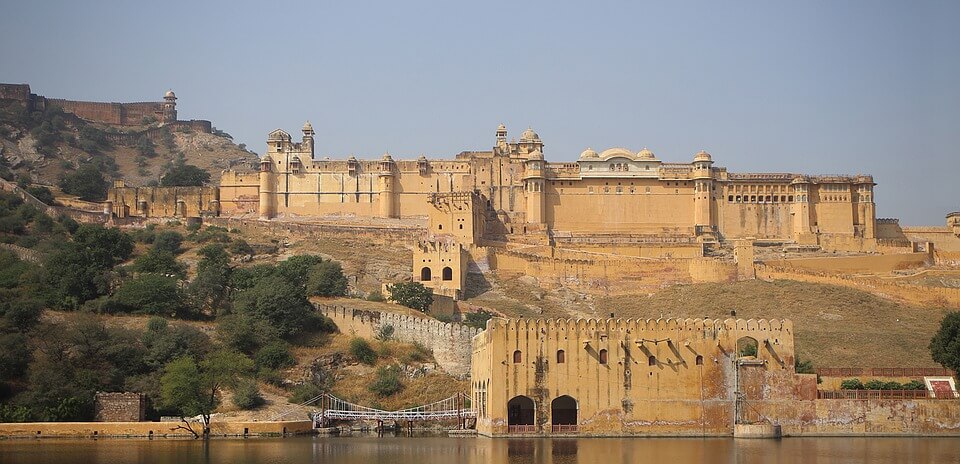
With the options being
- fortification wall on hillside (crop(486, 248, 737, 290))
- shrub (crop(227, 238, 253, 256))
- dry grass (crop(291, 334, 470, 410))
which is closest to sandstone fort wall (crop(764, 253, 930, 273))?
fortification wall on hillside (crop(486, 248, 737, 290))

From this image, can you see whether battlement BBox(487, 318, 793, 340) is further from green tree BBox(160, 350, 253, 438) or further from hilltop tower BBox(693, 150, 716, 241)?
hilltop tower BBox(693, 150, 716, 241)

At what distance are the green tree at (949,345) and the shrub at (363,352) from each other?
58.7 ft

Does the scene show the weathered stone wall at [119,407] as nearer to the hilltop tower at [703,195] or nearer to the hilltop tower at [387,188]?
the hilltop tower at [387,188]

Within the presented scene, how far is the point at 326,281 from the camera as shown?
176 feet

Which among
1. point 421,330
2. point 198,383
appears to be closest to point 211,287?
point 421,330

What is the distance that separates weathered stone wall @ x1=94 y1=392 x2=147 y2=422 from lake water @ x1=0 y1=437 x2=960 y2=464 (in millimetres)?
1980

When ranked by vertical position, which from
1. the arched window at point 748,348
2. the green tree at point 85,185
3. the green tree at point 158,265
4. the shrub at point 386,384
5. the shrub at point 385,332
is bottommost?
the shrub at point 386,384

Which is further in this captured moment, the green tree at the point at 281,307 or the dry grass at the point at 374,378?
the green tree at the point at 281,307

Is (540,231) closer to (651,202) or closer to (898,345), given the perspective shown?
(651,202)

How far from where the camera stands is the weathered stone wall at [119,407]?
36.9 metres

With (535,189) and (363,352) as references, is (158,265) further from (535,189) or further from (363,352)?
(535,189)

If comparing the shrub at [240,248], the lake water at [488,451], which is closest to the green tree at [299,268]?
the shrub at [240,248]

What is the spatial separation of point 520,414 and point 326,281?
62.6 feet

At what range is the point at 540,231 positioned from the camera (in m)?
69.0
